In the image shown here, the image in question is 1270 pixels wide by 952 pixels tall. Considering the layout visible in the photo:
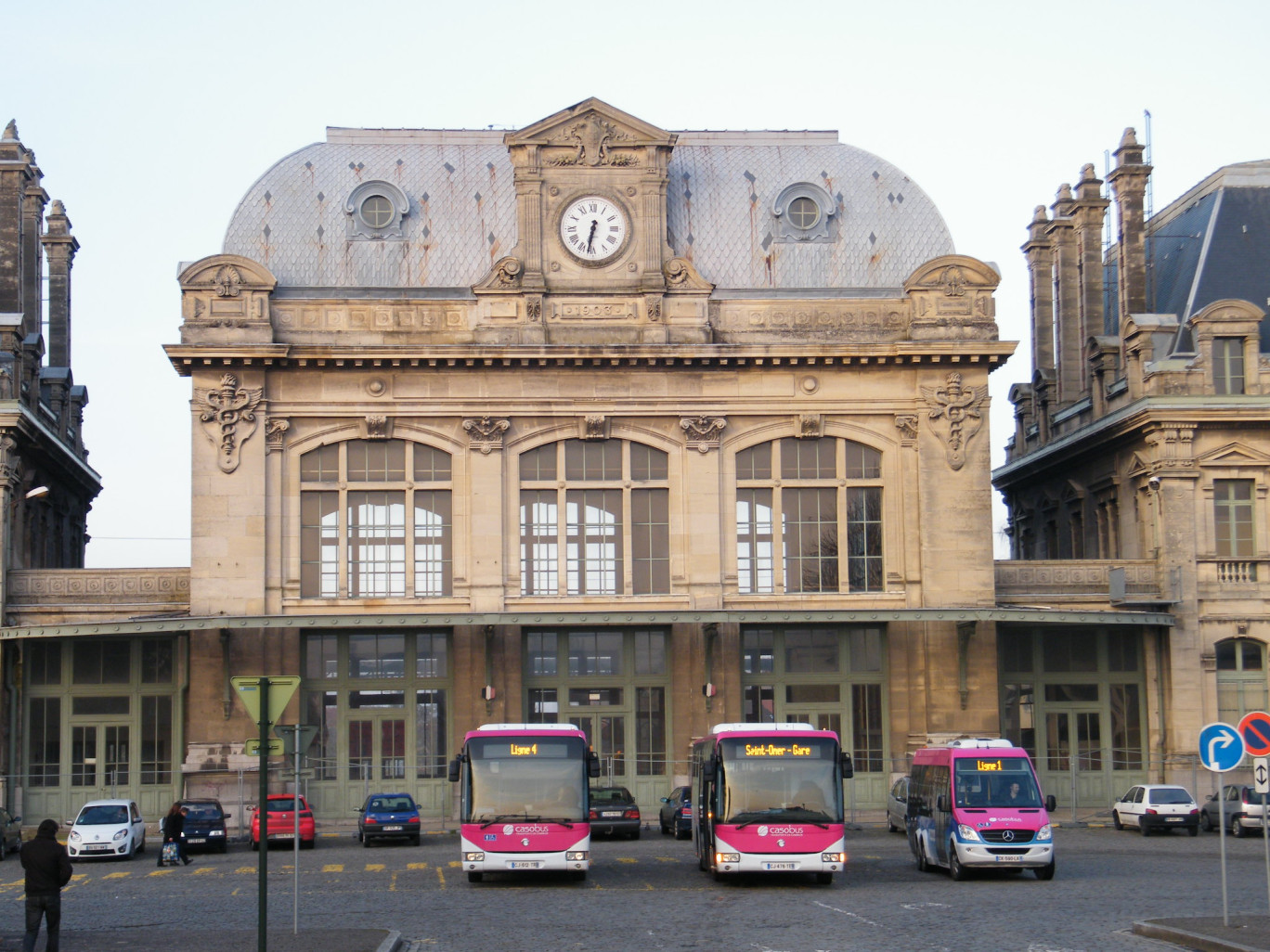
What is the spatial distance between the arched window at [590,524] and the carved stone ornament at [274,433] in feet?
21.1

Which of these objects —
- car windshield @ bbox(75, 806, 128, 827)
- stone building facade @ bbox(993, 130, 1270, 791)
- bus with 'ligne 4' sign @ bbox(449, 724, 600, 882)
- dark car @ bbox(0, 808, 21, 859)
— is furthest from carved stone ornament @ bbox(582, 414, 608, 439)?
dark car @ bbox(0, 808, 21, 859)

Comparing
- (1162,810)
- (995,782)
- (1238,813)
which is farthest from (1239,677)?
(995,782)

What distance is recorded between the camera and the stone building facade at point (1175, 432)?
50000 mm

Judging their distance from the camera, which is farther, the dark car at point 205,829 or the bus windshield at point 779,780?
the dark car at point 205,829

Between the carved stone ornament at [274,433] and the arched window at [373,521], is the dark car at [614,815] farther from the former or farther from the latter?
the carved stone ornament at [274,433]

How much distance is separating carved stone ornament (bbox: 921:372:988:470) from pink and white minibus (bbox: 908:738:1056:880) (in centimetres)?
1729

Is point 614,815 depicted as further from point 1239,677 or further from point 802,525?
point 1239,677

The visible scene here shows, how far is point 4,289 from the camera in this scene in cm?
5575

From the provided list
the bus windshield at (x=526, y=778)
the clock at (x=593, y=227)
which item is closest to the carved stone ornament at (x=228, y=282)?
the clock at (x=593, y=227)

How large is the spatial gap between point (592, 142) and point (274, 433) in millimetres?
11826

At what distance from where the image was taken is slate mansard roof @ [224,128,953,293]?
1993 inches

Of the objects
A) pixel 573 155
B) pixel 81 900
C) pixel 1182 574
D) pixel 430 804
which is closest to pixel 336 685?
pixel 430 804

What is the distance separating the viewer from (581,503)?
4888 centimetres

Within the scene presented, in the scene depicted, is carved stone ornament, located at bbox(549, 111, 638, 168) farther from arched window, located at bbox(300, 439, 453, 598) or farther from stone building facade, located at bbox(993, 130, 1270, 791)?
stone building facade, located at bbox(993, 130, 1270, 791)
